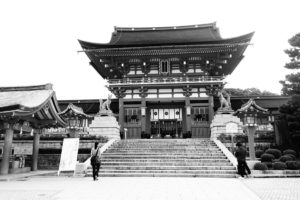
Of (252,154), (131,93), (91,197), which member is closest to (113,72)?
(131,93)

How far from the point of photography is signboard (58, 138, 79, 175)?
46.0 ft

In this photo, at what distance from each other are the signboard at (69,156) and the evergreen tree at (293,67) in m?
15.8

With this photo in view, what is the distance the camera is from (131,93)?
27344 mm

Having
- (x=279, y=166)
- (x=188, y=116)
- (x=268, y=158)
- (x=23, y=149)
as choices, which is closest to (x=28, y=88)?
(x=23, y=149)

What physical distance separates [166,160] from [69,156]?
581cm

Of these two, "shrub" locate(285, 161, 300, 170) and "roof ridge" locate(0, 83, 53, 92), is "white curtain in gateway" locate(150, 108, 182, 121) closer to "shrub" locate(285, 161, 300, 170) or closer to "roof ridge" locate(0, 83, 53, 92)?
"roof ridge" locate(0, 83, 53, 92)

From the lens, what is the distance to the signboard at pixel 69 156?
1402cm

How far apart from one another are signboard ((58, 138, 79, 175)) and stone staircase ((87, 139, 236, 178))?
1052 millimetres

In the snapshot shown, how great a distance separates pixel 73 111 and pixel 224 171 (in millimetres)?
14258

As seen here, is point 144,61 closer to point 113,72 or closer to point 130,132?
point 113,72

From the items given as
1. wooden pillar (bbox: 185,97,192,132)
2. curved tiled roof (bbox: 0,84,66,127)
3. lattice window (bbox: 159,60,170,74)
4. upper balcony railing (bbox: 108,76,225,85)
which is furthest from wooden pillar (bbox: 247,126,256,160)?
lattice window (bbox: 159,60,170,74)

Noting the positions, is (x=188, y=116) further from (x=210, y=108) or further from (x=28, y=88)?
(x=28, y=88)

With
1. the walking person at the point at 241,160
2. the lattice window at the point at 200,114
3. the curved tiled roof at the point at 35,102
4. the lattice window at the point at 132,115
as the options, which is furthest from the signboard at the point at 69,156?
the lattice window at the point at 200,114

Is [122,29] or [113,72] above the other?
[122,29]
